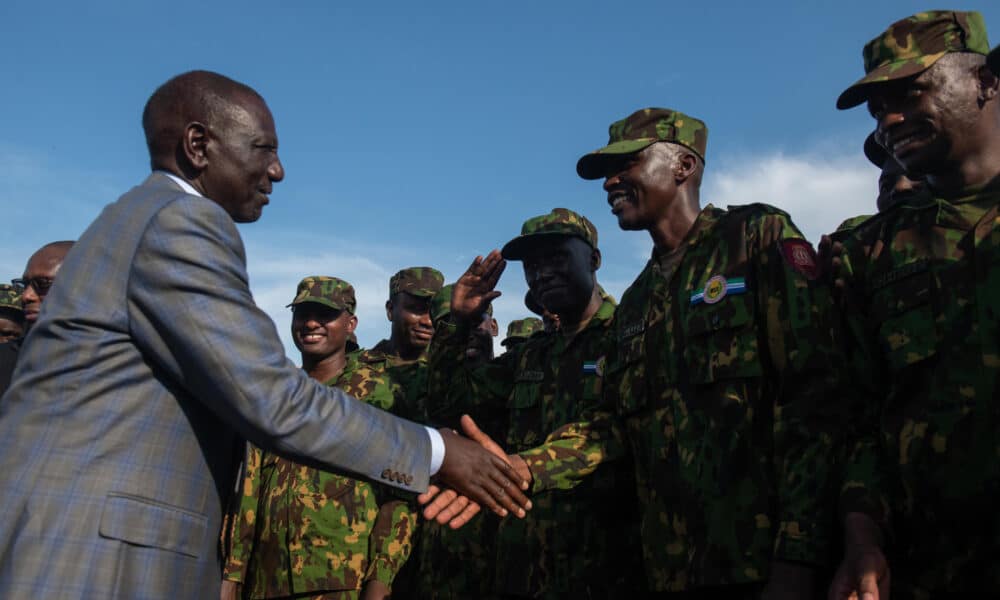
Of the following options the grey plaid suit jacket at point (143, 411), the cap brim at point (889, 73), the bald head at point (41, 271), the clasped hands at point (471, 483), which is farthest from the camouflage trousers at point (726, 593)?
the bald head at point (41, 271)

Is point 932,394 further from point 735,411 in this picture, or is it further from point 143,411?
point 143,411

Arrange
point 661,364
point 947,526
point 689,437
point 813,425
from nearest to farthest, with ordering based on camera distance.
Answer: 1. point 947,526
2. point 813,425
3. point 689,437
4. point 661,364

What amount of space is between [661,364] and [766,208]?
0.86m

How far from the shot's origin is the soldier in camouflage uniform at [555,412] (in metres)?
4.44

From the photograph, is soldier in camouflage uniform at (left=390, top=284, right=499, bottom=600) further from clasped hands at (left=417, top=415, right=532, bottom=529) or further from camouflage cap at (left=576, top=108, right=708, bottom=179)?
clasped hands at (left=417, top=415, right=532, bottom=529)

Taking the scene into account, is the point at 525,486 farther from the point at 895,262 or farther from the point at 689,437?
the point at 895,262

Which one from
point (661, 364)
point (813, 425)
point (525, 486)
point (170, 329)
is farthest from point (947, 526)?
point (170, 329)

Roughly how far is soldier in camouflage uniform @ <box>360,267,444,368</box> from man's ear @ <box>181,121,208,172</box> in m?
5.38

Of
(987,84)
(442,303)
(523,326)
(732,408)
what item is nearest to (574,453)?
(732,408)

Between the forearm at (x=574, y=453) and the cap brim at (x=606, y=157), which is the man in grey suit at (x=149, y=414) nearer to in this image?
the forearm at (x=574, y=453)

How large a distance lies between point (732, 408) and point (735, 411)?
2 centimetres

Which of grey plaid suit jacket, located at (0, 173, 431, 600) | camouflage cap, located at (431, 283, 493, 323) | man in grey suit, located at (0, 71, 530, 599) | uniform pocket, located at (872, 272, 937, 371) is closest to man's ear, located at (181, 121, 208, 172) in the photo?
man in grey suit, located at (0, 71, 530, 599)

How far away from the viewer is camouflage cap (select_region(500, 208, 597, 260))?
20.1 ft

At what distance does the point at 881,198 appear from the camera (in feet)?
18.1
